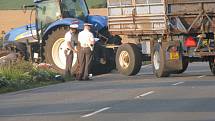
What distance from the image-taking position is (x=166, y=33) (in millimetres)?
22328

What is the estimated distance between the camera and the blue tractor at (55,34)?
2532cm

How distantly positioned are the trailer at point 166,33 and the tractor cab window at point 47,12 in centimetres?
314

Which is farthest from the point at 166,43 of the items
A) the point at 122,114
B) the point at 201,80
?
the point at 122,114

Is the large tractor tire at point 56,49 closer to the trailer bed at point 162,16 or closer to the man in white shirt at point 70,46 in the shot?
the man in white shirt at point 70,46

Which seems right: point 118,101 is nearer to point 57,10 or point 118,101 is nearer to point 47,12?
point 57,10

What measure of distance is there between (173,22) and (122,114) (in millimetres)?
9167

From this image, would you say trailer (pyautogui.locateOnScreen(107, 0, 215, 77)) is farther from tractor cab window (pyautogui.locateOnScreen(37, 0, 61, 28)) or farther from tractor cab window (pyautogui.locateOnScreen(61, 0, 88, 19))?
tractor cab window (pyautogui.locateOnScreen(37, 0, 61, 28))

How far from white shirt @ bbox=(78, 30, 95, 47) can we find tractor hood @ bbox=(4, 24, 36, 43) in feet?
Answer: 15.6

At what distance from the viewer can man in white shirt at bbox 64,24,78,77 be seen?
23.3 metres

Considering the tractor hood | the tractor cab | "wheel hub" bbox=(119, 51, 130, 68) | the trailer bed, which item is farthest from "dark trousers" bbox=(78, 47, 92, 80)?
the tractor hood

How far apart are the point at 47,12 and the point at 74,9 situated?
1120 millimetres

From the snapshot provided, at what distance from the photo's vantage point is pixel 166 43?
22.4m

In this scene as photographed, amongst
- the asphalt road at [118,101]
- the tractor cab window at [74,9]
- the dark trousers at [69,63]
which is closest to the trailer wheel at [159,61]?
the asphalt road at [118,101]

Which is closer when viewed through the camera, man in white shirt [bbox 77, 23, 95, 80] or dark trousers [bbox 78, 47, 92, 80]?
dark trousers [bbox 78, 47, 92, 80]
